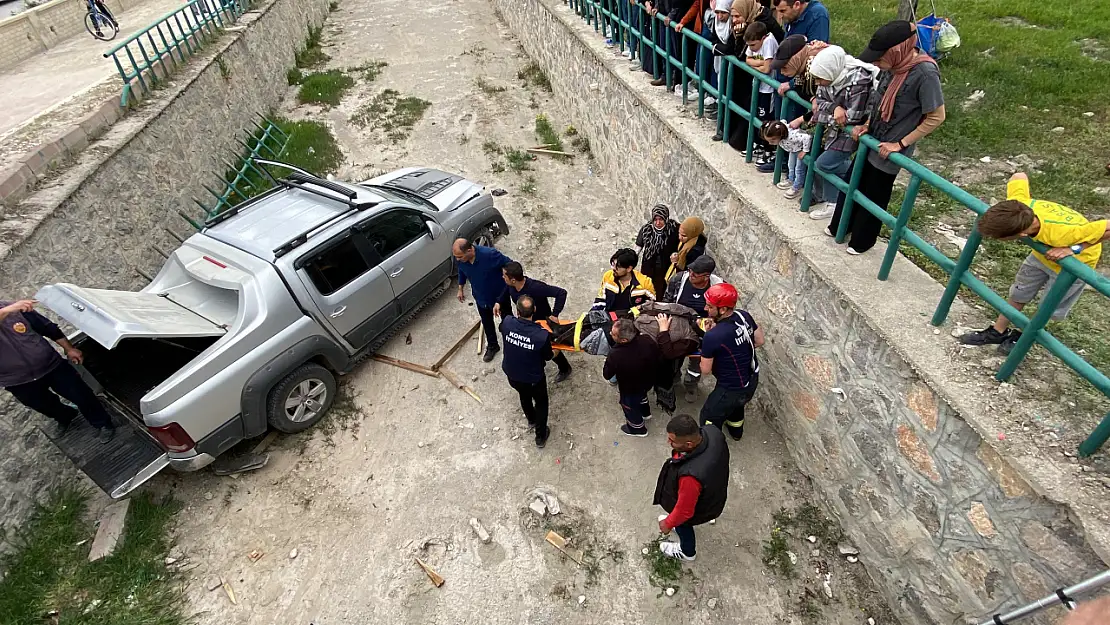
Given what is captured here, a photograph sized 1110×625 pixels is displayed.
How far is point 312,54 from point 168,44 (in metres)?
6.36

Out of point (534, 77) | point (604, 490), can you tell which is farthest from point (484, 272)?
point (534, 77)

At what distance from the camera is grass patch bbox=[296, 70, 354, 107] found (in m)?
12.8

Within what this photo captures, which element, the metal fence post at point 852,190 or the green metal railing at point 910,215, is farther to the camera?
the metal fence post at point 852,190

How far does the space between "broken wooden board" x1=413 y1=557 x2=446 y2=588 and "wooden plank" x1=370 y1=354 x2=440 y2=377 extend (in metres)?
2.12

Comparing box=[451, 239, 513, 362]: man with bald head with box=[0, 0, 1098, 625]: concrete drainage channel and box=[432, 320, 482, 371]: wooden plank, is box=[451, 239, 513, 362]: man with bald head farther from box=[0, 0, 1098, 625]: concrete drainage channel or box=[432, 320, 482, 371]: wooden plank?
box=[0, 0, 1098, 625]: concrete drainage channel

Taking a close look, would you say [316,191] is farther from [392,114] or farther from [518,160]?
[392,114]

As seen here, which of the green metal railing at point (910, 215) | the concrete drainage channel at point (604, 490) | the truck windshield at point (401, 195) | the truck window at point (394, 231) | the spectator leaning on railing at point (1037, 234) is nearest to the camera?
the green metal railing at point (910, 215)

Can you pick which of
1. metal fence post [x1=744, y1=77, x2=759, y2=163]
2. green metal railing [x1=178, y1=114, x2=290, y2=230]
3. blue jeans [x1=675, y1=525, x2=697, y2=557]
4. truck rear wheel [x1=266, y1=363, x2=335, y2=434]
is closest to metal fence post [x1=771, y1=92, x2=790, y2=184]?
metal fence post [x1=744, y1=77, x2=759, y2=163]

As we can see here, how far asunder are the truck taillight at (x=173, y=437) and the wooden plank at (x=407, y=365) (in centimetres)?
211

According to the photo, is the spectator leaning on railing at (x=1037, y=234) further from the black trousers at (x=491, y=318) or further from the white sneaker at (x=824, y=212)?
the black trousers at (x=491, y=318)

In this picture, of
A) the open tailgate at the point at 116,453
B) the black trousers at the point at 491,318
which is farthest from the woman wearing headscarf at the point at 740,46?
the open tailgate at the point at 116,453

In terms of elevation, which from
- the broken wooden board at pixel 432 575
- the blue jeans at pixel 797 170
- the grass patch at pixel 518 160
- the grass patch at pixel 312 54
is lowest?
the broken wooden board at pixel 432 575

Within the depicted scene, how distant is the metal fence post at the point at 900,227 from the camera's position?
3.47 m

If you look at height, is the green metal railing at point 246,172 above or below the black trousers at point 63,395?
A: below
